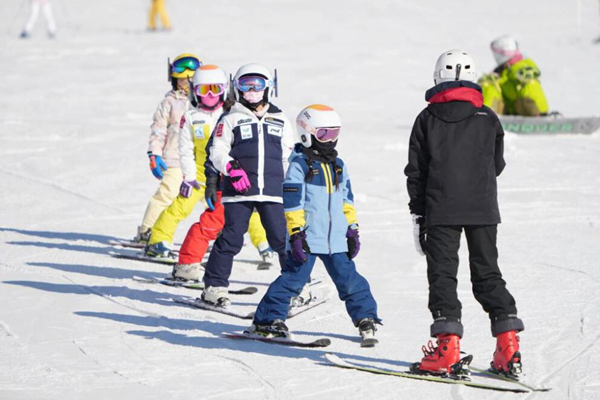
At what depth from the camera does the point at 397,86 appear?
73.6ft

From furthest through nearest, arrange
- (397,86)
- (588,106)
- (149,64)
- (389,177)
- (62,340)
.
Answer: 1. (149,64)
2. (397,86)
3. (588,106)
4. (389,177)
5. (62,340)

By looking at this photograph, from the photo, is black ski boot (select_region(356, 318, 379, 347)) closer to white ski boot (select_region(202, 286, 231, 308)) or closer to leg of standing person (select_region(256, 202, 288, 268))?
leg of standing person (select_region(256, 202, 288, 268))

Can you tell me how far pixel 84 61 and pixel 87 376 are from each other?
19312 mm

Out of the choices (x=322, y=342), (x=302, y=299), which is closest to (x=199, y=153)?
(x=302, y=299)

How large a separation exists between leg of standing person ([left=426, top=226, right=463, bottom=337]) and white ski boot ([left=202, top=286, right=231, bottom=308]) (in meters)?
2.34

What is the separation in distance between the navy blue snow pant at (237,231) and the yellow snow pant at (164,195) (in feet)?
7.67

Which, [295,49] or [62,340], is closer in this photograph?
[62,340]

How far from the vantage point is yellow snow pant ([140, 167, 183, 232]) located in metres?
10.5

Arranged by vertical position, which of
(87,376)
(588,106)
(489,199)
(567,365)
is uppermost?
(588,106)

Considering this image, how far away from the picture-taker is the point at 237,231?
822cm

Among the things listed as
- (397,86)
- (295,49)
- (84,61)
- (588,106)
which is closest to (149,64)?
(84,61)

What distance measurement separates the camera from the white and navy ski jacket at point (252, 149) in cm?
820

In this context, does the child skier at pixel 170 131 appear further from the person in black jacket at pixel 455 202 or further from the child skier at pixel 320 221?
the person in black jacket at pixel 455 202

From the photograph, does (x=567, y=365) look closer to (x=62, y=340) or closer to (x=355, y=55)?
(x=62, y=340)
